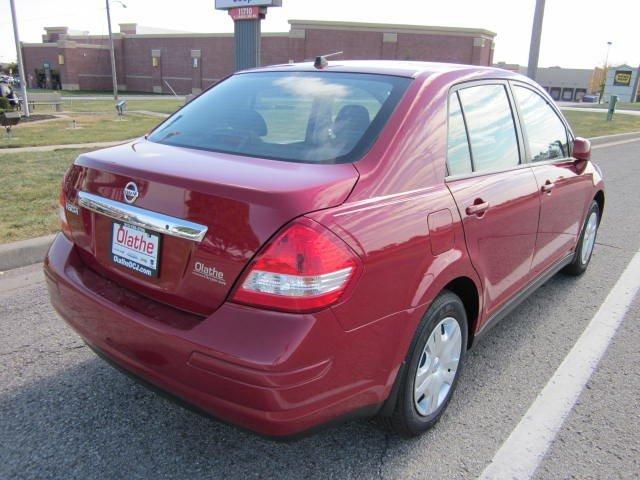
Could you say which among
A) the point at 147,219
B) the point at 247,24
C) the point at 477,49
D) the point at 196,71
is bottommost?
the point at 147,219

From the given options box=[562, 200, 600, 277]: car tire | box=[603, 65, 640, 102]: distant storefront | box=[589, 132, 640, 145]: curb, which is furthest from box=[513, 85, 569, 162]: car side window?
box=[603, 65, 640, 102]: distant storefront

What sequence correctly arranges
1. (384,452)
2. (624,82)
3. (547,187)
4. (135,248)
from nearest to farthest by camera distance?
1. (135,248)
2. (384,452)
3. (547,187)
4. (624,82)

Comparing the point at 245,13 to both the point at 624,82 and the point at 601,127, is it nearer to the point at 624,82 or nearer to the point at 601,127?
the point at 601,127

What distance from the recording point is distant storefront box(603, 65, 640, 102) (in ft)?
184

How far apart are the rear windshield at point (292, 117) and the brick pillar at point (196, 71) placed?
184 ft

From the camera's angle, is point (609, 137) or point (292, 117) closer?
point (292, 117)

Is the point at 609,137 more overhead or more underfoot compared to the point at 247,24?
more underfoot

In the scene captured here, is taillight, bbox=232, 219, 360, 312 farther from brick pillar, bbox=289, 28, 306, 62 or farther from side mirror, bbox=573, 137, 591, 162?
brick pillar, bbox=289, 28, 306, 62

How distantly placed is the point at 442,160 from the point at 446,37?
171 feet

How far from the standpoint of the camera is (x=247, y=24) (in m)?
10.9

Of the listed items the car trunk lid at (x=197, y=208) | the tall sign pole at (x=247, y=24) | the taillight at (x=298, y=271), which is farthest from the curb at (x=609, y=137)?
the taillight at (x=298, y=271)

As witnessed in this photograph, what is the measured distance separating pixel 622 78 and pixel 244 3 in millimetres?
59182

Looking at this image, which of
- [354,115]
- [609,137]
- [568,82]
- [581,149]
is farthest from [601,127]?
[568,82]

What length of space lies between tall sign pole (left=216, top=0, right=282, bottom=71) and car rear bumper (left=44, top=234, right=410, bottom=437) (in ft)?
29.7
